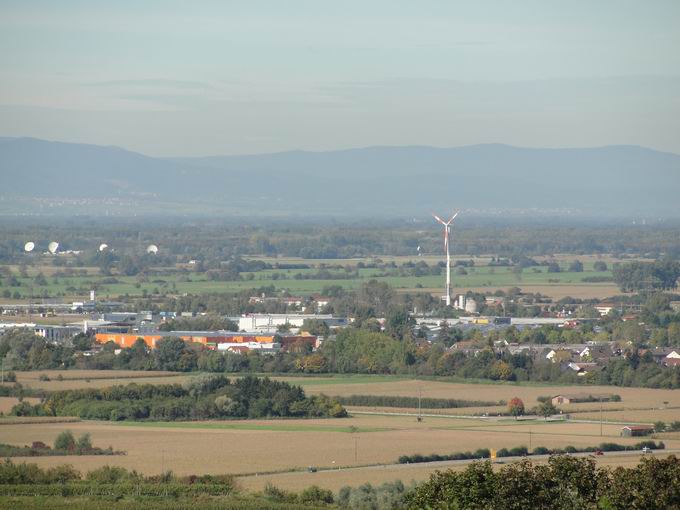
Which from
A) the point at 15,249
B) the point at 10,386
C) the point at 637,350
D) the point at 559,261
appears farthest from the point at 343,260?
the point at 10,386

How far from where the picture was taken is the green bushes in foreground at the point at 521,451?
36.4m

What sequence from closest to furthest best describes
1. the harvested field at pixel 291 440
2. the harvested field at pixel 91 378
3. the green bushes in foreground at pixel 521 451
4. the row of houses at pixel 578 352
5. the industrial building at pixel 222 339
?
the harvested field at pixel 291 440 → the green bushes in foreground at pixel 521 451 → the harvested field at pixel 91 378 → the row of houses at pixel 578 352 → the industrial building at pixel 222 339

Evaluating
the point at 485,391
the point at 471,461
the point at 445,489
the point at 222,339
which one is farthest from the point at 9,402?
the point at 445,489

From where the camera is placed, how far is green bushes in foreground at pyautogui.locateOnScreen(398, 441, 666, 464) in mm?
36406

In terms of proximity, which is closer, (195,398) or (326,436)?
(326,436)

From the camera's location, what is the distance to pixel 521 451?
37250 millimetres

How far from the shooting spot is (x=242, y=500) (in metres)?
31.3

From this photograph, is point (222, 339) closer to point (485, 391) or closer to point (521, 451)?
point (485, 391)

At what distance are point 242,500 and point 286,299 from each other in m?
55.3

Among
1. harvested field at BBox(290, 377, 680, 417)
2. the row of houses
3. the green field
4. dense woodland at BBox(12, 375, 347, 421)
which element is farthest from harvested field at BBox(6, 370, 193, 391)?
the green field

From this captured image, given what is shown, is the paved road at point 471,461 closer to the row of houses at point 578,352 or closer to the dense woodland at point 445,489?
the dense woodland at point 445,489

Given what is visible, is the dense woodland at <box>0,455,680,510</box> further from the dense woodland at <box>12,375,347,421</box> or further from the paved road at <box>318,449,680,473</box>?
the dense woodland at <box>12,375,347,421</box>

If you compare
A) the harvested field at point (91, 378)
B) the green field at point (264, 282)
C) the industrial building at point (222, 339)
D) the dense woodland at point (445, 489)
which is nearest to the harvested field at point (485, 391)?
the harvested field at point (91, 378)

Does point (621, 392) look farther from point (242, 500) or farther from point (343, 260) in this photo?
point (343, 260)
